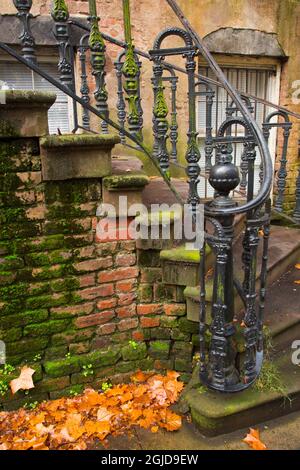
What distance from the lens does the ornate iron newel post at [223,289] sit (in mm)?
1857

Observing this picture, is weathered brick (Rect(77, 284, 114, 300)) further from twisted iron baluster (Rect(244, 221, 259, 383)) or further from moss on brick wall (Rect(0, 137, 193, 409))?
twisted iron baluster (Rect(244, 221, 259, 383))

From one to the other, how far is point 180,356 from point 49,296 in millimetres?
1066

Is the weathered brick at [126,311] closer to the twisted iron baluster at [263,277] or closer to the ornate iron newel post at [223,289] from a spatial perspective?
the ornate iron newel post at [223,289]

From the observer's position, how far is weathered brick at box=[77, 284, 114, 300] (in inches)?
100

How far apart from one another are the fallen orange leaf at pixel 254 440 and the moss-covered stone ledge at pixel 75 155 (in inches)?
70.4

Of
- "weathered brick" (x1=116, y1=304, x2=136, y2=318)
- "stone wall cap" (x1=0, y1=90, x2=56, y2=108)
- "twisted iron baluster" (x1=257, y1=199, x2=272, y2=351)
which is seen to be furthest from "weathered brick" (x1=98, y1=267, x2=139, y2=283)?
"stone wall cap" (x1=0, y1=90, x2=56, y2=108)

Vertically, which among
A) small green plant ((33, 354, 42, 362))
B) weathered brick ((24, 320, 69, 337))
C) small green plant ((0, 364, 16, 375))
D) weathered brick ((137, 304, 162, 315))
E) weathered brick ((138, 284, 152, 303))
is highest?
weathered brick ((138, 284, 152, 303))

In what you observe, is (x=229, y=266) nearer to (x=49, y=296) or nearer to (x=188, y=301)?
(x=188, y=301)

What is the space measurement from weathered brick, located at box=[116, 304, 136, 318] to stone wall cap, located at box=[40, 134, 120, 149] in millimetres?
1170

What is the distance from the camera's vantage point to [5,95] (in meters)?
2.02

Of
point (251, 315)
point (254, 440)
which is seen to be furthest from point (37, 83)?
point (254, 440)

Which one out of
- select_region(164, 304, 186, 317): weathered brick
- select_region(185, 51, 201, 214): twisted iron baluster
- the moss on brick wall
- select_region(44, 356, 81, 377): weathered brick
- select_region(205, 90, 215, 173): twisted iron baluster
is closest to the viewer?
select_region(185, 51, 201, 214): twisted iron baluster

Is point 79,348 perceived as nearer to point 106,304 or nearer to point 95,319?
point 95,319
